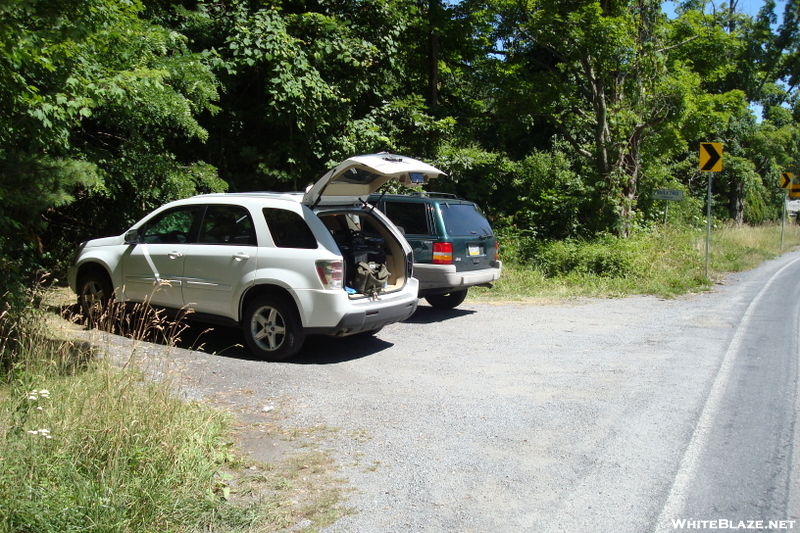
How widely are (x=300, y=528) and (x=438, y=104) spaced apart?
17.4m

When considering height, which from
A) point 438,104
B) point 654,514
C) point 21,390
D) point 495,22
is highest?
point 495,22

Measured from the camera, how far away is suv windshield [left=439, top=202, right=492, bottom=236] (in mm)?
10711

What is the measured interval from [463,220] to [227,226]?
4.20 meters

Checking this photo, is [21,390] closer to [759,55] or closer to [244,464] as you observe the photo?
[244,464]

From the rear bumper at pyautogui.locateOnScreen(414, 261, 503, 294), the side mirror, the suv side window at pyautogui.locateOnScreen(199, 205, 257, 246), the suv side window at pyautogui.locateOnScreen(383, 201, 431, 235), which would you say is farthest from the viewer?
the suv side window at pyautogui.locateOnScreen(383, 201, 431, 235)

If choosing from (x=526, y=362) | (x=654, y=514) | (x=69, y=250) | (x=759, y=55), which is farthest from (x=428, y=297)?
(x=759, y=55)

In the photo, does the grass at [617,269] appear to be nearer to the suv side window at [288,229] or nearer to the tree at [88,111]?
the suv side window at [288,229]

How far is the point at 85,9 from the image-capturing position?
6.34 m

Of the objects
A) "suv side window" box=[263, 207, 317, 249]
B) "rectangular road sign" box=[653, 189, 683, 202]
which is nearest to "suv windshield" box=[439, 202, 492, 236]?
"suv side window" box=[263, 207, 317, 249]

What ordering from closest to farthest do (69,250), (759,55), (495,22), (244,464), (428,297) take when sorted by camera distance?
(244,464) < (428,297) < (69,250) < (495,22) < (759,55)

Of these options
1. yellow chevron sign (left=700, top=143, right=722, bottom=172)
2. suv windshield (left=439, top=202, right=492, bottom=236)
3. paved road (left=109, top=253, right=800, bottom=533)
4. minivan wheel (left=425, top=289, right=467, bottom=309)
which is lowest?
paved road (left=109, top=253, right=800, bottom=533)

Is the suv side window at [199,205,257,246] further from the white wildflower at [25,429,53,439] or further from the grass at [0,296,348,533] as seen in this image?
the white wildflower at [25,429,53,439]

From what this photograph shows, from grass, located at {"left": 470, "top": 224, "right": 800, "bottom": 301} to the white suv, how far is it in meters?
4.83

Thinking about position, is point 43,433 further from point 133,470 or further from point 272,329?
point 272,329
